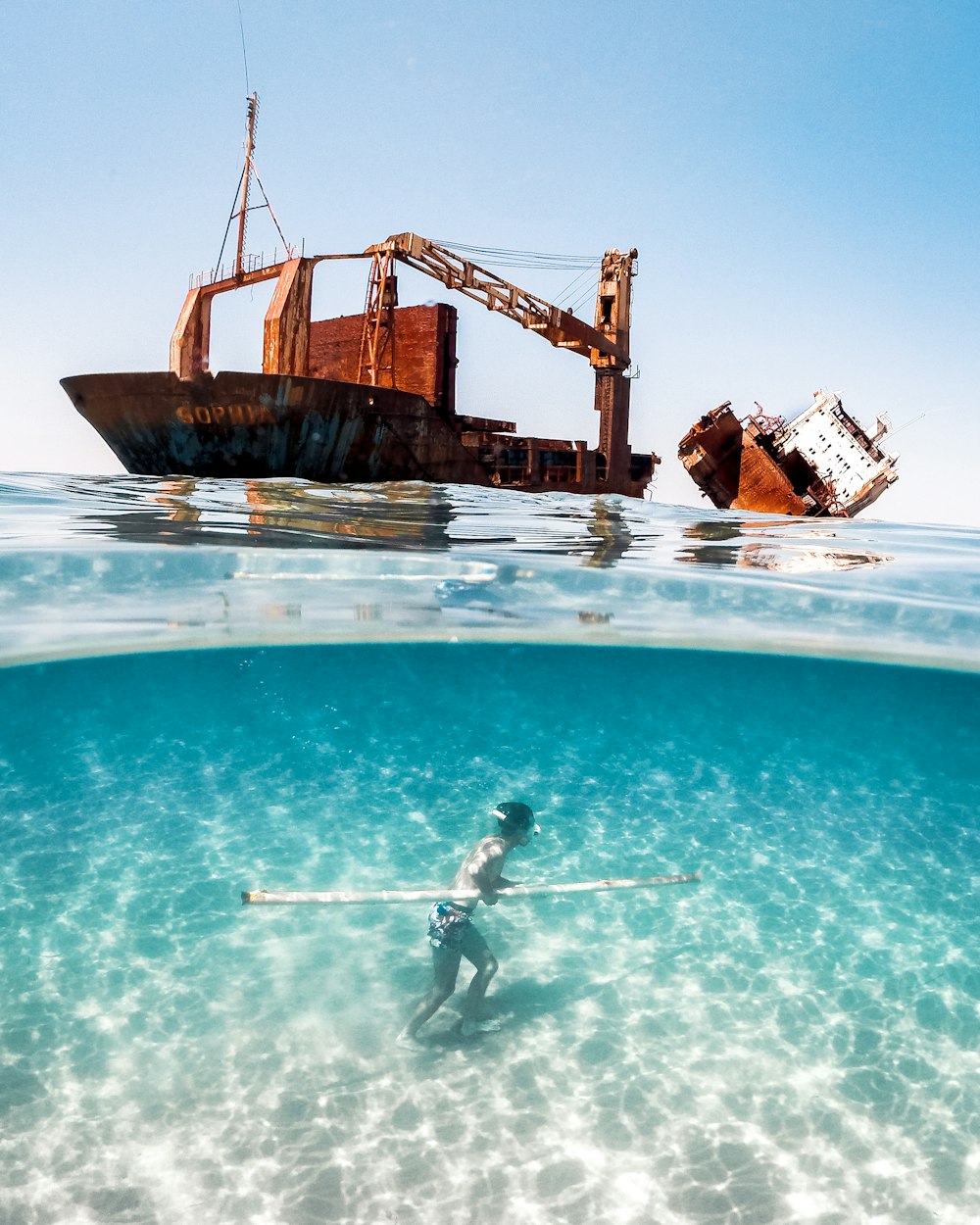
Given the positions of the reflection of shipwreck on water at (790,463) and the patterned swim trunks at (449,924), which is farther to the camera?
the reflection of shipwreck on water at (790,463)

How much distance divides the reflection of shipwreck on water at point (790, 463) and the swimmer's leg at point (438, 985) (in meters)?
34.7

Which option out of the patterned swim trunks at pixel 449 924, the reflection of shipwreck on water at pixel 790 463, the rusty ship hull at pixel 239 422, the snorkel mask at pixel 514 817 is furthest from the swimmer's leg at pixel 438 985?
the reflection of shipwreck on water at pixel 790 463

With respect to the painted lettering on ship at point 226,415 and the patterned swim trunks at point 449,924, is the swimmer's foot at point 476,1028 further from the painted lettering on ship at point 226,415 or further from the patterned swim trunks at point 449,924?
the painted lettering on ship at point 226,415

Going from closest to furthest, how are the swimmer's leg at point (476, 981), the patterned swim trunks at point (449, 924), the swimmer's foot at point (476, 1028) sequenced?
1. the patterned swim trunks at point (449, 924)
2. the swimmer's leg at point (476, 981)
3. the swimmer's foot at point (476, 1028)

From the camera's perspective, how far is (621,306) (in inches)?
1344

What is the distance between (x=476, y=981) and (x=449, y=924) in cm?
79

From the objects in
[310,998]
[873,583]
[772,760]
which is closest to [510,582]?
[873,583]

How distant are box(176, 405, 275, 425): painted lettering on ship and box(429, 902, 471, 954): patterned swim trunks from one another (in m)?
19.4

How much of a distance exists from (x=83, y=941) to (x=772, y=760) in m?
29.7

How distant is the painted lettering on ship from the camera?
23141mm

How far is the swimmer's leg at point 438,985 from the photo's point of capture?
655 centimetres

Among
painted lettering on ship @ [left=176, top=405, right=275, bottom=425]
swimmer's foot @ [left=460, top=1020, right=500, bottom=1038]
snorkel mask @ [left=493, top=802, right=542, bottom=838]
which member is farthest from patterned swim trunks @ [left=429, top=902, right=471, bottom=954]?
painted lettering on ship @ [left=176, top=405, right=275, bottom=425]

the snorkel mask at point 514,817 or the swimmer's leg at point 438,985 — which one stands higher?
the snorkel mask at point 514,817

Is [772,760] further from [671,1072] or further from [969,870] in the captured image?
[671,1072]
